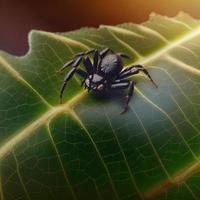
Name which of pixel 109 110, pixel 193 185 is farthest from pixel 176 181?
pixel 109 110

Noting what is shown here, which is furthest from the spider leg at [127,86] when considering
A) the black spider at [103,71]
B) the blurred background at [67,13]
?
the blurred background at [67,13]

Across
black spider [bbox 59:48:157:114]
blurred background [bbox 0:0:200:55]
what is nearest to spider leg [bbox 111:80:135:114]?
black spider [bbox 59:48:157:114]

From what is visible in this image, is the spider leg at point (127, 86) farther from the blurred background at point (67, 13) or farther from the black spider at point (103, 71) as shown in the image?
the blurred background at point (67, 13)

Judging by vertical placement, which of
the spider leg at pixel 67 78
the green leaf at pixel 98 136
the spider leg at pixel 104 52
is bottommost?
the green leaf at pixel 98 136

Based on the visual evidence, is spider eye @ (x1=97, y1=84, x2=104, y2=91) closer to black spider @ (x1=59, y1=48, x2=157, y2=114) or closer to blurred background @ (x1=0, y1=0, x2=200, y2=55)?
black spider @ (x1=59, y1=48, x2=157, y2=114)

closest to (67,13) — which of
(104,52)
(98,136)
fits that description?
(104,52)

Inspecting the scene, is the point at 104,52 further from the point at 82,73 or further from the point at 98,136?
the point at 98,136

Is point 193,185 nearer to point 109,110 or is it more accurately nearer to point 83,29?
point 109,110
